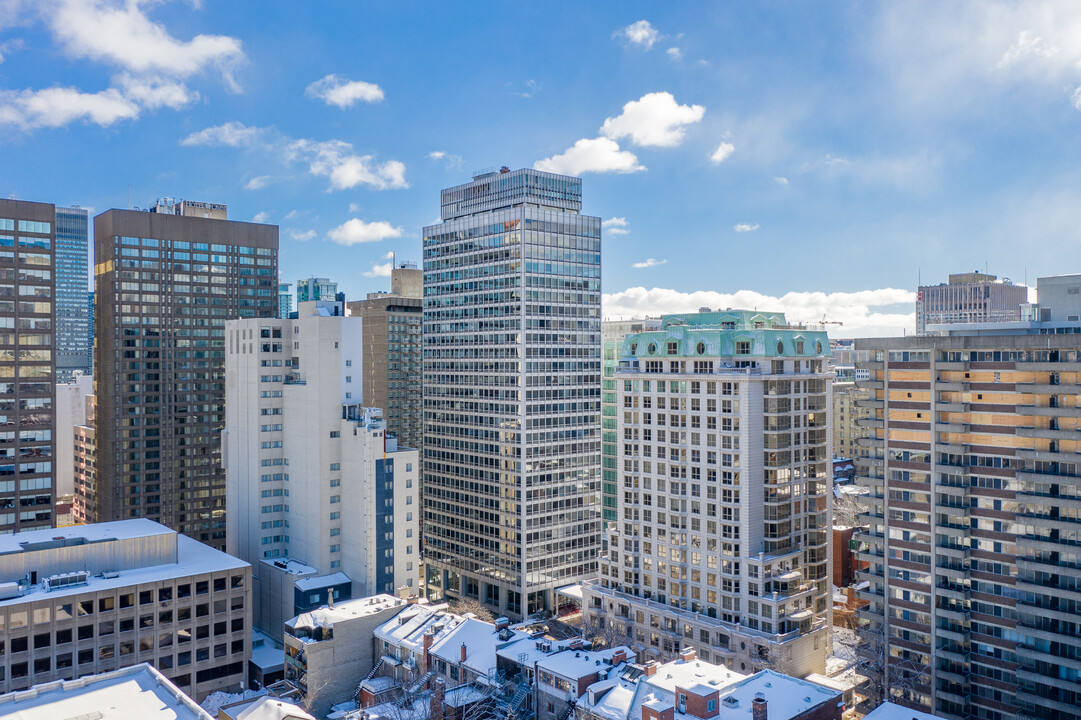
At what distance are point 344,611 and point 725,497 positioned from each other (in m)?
64.2

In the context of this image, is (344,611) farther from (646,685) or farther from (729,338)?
(729,338)

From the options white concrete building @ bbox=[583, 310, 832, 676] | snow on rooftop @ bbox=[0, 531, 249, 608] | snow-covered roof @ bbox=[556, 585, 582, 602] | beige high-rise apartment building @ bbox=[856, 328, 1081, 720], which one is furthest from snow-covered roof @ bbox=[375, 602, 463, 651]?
beige high-rise apartment building @ bbox=[856, 328, 1081, 720]

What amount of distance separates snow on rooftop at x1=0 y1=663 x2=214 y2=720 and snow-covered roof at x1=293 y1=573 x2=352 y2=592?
57.0 m

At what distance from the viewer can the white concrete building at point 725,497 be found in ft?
406

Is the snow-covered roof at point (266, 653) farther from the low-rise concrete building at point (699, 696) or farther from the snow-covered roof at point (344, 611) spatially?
the low-rise concrete building at point (699, 696)

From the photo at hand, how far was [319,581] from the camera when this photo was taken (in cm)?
14238

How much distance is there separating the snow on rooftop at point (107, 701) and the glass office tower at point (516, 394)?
90.7m

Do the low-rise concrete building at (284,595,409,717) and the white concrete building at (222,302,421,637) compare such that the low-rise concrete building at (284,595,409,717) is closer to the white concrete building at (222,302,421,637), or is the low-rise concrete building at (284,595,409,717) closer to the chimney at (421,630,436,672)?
the chimney at (421,630,436,672)

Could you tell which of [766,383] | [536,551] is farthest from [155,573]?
[766,383]

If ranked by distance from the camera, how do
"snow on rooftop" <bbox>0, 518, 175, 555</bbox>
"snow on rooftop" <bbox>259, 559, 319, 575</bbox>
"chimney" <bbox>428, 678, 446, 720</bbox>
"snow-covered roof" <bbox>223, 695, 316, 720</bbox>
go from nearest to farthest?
"snow-covered roof" <bbox>223, 695, 316, 720</bbox>
"chimney" <bbox>428, 678, 446, 720</bbox>
"snow on rooftop" <bbox>0, 518, 175, 555</bbox>
"snow on rooftop" <bbox>259, 559, 319, 575</bbox>

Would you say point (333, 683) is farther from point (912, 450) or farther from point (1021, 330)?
point (1021, 330)

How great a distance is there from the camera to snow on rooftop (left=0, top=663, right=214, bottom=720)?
7206 centimetres

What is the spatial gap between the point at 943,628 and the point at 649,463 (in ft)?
172

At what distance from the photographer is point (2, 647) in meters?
102
